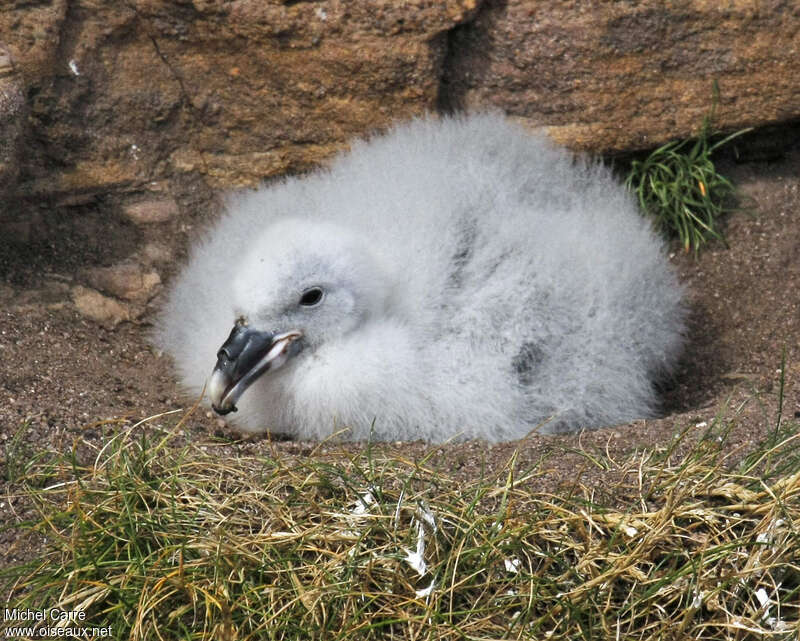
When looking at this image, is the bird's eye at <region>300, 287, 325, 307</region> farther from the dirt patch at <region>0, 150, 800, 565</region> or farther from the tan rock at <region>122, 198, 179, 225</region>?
the tan rock at <region>122, 198, 179, 225</region>

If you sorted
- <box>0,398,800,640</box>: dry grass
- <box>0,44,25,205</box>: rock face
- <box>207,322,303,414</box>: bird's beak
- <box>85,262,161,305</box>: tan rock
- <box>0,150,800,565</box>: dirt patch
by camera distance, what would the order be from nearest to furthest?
<box>0,398,800,640</box>: dry grass → <box>0,150,800,565</box>: dirt patch → <box>207,322,303,414</box>: bird's beak → <box>0,44,25,205</box>: rock face → <box>85,262,161,305</box>: tan rock

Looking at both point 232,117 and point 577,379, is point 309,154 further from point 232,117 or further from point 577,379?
point 577,379

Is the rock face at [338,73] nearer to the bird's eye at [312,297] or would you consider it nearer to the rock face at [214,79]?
the rock face at [214,79]

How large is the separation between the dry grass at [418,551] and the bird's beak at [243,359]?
Answer: 0.44m

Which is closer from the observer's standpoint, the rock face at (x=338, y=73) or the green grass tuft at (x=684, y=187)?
the rock face at (x=338, y=73)

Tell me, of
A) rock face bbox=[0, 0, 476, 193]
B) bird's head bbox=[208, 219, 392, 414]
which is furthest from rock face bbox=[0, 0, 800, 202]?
bird's head bbox=[208, 219, 392, 414]

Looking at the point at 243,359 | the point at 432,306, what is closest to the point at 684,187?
the point at 432,306

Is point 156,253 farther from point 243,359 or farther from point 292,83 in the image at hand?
point 243,359

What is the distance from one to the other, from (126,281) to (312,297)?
3.64 ft

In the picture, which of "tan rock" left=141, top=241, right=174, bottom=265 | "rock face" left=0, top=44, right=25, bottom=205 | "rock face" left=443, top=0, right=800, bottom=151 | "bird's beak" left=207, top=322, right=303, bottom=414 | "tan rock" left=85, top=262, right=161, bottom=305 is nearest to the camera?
"bird's beak" left=207, top=322, right=303, bottom=414

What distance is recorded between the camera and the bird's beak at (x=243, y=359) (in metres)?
3.49

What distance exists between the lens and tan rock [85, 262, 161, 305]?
4336mm

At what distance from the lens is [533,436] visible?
11.2 ft

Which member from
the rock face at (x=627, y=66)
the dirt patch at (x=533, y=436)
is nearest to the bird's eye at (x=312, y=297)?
the dirt patch at (x=533, y=436)
